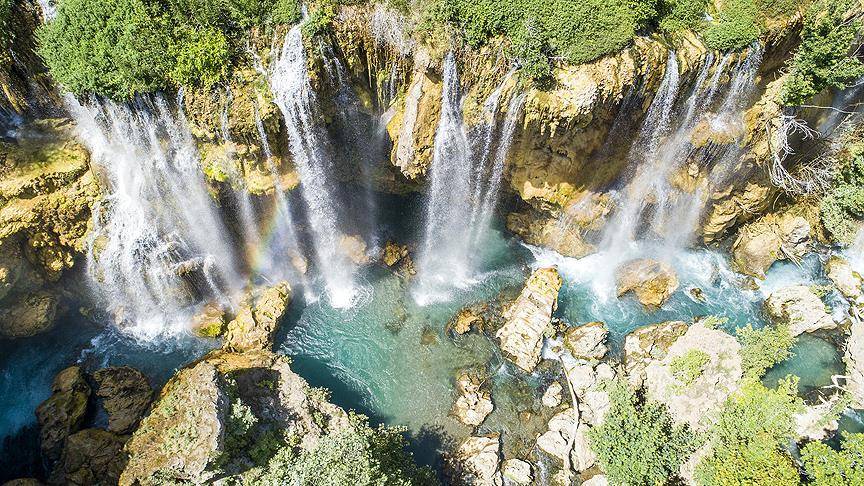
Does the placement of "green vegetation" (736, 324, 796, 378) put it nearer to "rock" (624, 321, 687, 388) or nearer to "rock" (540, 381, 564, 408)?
"rock" (624, 321, 687, 388)

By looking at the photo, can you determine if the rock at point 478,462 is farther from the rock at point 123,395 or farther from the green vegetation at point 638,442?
the rock at point 123,395

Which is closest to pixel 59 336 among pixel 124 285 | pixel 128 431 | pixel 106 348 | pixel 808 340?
pixel 106 348

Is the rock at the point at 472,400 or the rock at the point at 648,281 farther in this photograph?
the rock at the point at 648,281

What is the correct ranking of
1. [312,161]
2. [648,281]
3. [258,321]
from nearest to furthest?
[312,161]
[258,321]
[648,281]

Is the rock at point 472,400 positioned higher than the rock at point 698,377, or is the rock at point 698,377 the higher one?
the rock at point 698,377

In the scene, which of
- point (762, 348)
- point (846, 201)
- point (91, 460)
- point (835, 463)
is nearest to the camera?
point (835, 463)

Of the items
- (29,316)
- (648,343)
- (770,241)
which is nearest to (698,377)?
(648,343)

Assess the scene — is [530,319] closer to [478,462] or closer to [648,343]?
[648,343]

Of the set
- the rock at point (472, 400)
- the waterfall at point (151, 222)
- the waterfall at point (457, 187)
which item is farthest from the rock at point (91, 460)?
the waterfall at point (457, 187)
